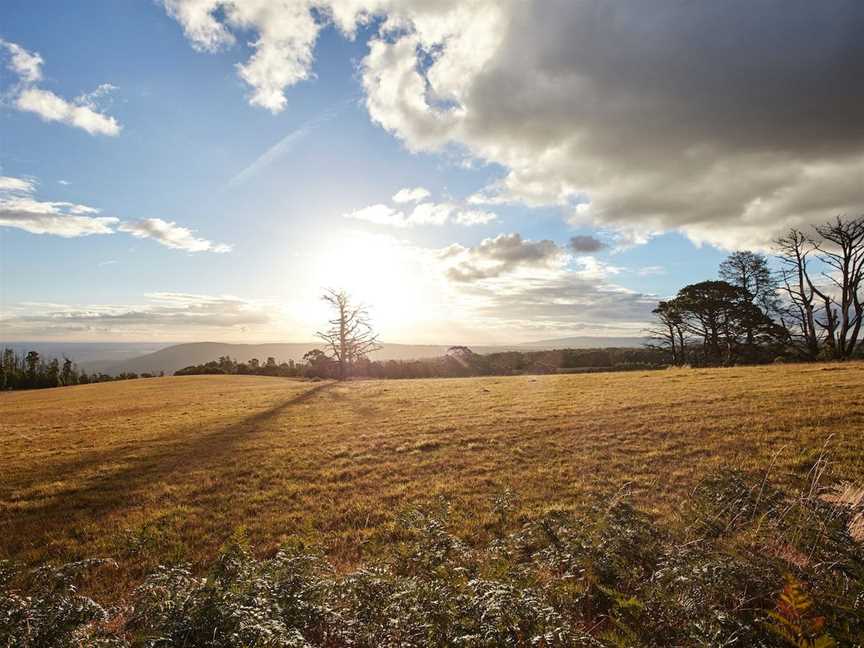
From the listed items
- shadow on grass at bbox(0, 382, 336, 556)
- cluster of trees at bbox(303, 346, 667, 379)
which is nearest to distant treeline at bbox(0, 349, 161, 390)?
cluster of trees at bbox(303, 346, 667, 379)

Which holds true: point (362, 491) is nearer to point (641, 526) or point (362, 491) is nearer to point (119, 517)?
point (119, 517)

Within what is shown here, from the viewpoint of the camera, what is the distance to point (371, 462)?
501 inches

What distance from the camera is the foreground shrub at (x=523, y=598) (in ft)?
11.7

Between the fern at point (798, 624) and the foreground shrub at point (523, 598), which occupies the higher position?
the fern at point (798, 624)

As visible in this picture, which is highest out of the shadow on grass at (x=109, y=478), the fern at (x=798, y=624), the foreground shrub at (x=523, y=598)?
the fern at (x=798, y=624)

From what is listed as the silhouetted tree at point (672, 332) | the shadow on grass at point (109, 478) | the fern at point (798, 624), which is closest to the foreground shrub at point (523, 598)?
the fern at point (798, 624)

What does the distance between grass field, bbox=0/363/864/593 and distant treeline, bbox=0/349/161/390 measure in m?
71.3

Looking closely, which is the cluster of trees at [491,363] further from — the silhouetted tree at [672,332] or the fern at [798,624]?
the fern at [798,624]

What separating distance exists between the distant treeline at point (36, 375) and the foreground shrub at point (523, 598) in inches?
3326

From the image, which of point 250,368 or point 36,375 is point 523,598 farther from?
point 36,375

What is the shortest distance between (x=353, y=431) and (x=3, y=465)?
469 inches

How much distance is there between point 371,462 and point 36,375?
98.8 meters

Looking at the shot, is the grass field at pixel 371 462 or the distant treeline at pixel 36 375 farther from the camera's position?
the distant treeline at pixel 36 375

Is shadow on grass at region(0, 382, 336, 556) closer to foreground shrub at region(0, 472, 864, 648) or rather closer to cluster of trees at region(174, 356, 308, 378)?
foreground shrub at region(0, 472, 864, 648)
